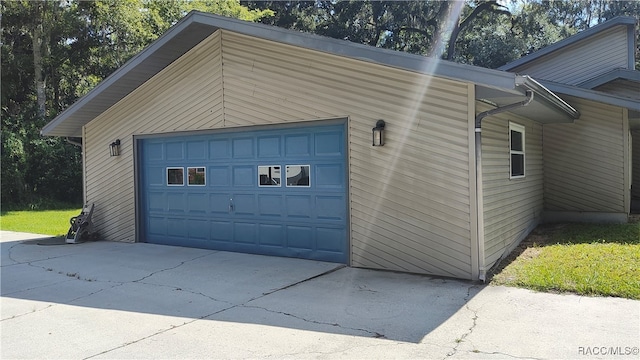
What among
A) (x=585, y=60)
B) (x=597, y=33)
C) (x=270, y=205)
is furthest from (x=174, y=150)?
(x=597, y=33)

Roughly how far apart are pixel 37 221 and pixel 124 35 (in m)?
10.9

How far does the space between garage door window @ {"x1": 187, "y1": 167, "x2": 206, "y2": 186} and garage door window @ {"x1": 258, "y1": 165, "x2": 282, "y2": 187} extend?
1401 millimetres

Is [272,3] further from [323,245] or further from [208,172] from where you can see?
[323,245]

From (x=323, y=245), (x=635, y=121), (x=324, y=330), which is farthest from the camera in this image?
(x=635, y=121)

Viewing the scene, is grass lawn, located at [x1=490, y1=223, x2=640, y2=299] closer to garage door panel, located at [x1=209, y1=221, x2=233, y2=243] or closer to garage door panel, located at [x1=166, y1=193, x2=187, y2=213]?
garage door panel, located at [x1=209, y1=221, x2=233, y2=243]

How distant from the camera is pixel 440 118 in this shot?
6.26m

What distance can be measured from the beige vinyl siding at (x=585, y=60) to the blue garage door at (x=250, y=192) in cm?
859

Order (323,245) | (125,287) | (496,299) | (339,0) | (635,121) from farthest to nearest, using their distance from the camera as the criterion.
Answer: (339,0), (635,121), (323,245), (125,287), (496,299)

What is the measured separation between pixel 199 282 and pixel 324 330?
8.41 feet

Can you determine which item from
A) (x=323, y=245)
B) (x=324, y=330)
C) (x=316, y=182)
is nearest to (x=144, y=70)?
(x=316, y=182)

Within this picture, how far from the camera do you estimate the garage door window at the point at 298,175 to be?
7598mm

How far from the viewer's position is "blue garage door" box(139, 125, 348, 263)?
289 inches

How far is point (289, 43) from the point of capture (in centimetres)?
700

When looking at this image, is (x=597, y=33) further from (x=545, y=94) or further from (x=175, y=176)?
(x=175, y=176)
